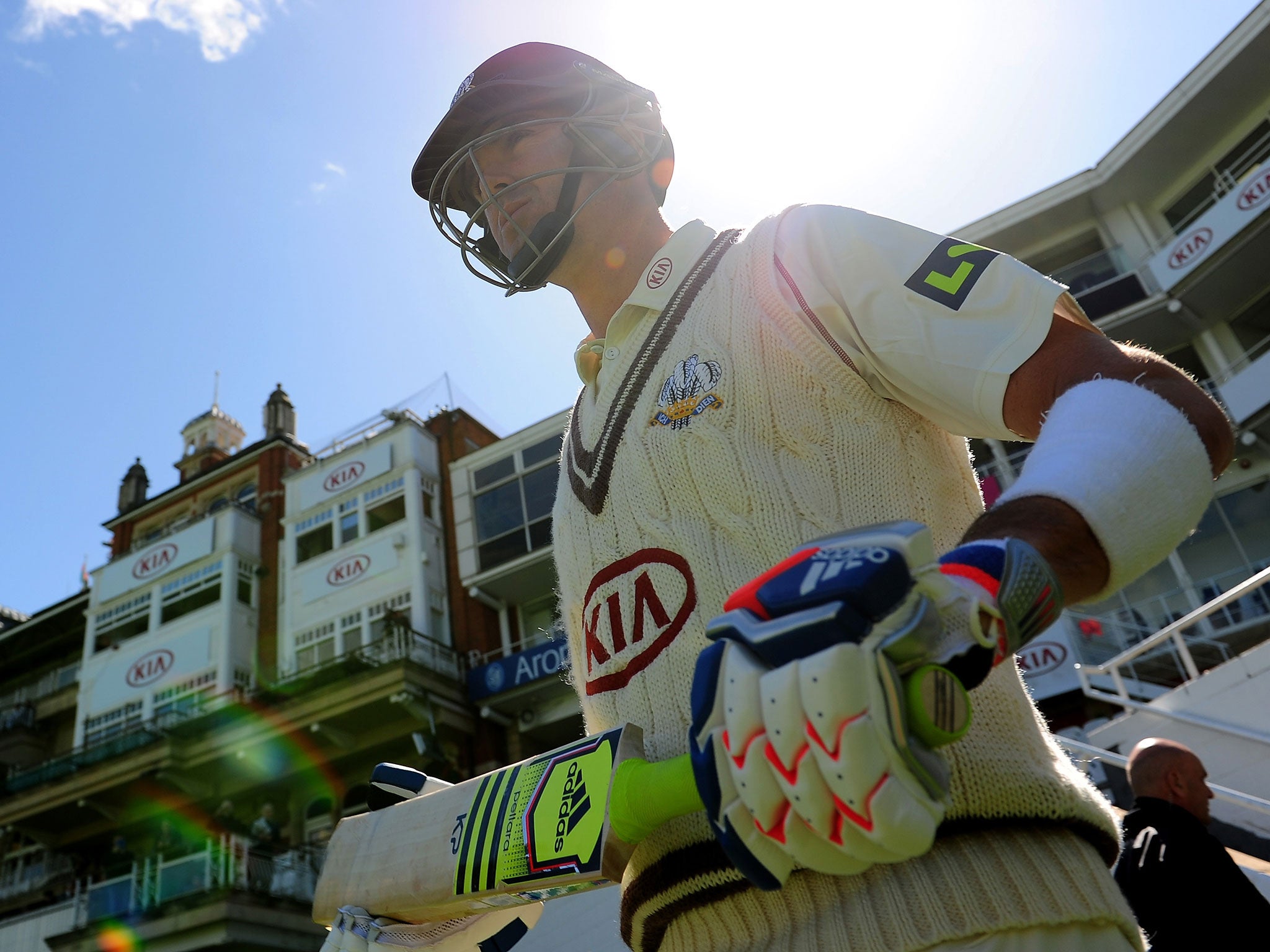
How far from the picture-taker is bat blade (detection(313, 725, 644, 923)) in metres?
1.48

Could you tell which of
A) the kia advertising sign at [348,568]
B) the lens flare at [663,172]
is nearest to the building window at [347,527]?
the kia advertising sign at [348,568]

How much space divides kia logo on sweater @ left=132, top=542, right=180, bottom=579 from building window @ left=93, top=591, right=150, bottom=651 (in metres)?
0.63

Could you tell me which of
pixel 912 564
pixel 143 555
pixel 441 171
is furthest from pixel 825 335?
pixel 143 555

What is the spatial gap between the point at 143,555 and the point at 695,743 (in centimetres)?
3029

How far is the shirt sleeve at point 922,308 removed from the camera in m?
1.42

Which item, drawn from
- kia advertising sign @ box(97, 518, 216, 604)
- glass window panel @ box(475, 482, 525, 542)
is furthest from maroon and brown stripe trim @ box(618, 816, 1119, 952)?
kia advertising sign @ box(97, 518, 216, 604)

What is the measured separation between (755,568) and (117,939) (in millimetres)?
21110

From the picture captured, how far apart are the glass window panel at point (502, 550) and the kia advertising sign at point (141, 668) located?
7.53 metres

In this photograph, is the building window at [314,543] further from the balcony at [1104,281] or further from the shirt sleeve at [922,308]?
the shirt sleeve at [922,308]

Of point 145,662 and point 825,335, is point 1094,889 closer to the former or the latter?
point 825,335

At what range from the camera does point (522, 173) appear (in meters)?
2.21

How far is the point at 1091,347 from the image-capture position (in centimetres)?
133

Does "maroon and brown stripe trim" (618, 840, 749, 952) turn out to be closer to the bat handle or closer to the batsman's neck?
the bat handle

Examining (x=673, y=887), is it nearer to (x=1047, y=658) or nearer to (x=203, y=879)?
(x=1047, y=658)
